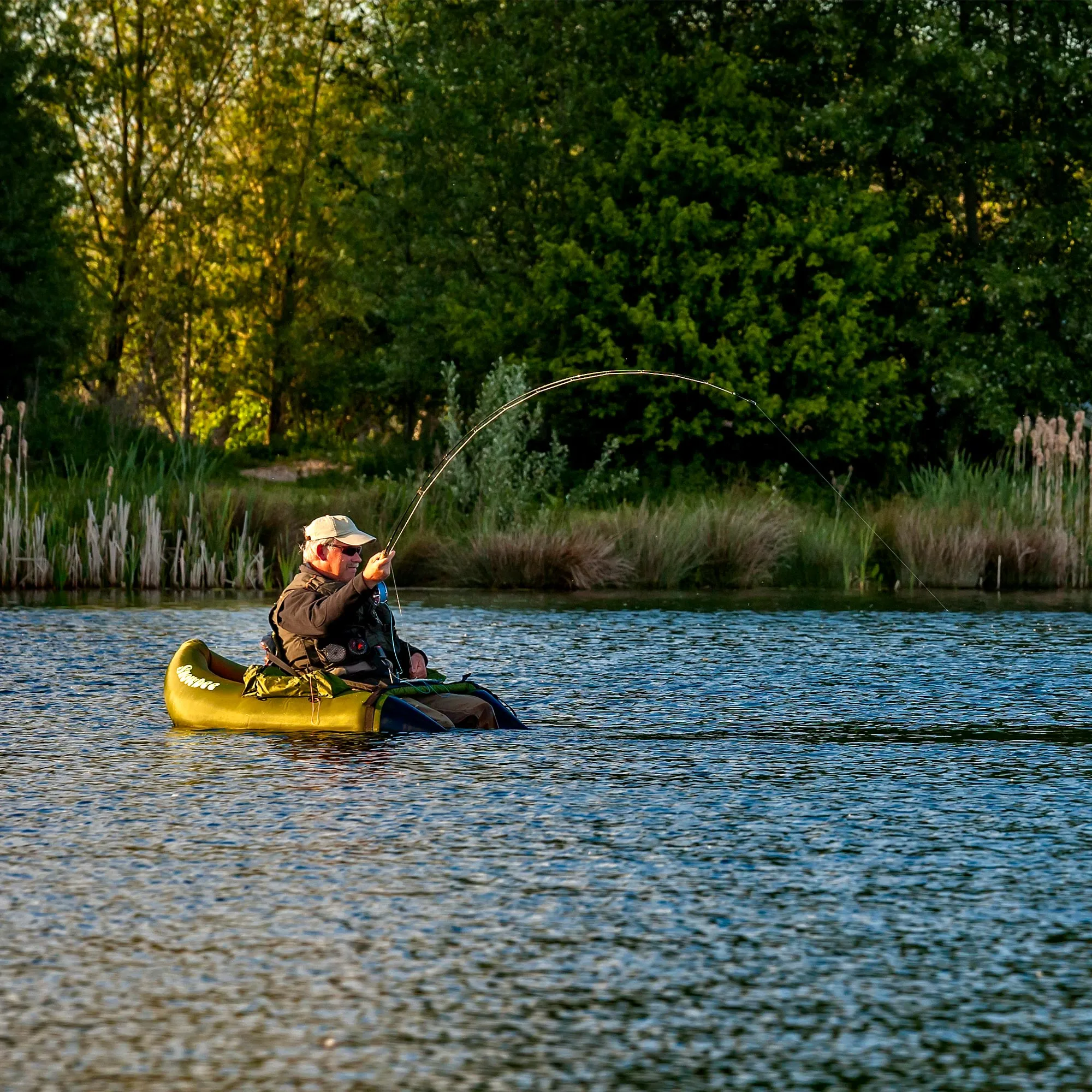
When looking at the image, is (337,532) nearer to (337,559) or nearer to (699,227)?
(337,559)

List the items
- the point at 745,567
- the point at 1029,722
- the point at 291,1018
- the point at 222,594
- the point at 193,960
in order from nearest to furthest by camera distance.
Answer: the point at 291,1018 → the point at 193,960 → the point at 1029,722 → the point at 222,594 → the point at 745,567

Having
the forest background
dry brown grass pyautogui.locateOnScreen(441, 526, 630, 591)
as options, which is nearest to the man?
dry brown grass pyautogui.locateOnScreen(441, 526, 630, 591)

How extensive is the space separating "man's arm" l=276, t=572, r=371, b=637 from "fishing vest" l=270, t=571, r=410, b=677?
30mm

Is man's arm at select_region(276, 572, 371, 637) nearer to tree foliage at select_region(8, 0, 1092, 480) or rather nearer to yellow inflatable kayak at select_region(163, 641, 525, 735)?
yellow inflatable kayak at select_region(163, 641, 525, 735)

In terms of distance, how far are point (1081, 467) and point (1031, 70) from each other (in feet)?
45.3

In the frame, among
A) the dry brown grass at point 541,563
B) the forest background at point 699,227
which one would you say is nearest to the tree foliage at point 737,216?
the forest background at point 699,227

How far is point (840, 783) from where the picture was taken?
895cm

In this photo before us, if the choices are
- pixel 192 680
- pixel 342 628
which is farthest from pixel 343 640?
pixel 192 680

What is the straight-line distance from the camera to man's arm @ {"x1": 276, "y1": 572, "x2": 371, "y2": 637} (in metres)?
10.2

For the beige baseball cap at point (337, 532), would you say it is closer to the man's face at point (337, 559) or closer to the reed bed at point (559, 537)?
the man's face at point (337, 559)

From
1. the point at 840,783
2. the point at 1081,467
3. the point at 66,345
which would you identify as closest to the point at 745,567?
the point at 1081,467

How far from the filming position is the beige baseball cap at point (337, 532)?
10727 mm

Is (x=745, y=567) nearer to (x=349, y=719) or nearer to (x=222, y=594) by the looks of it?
(x=222, y=594)

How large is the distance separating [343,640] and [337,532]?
2.00 ft
